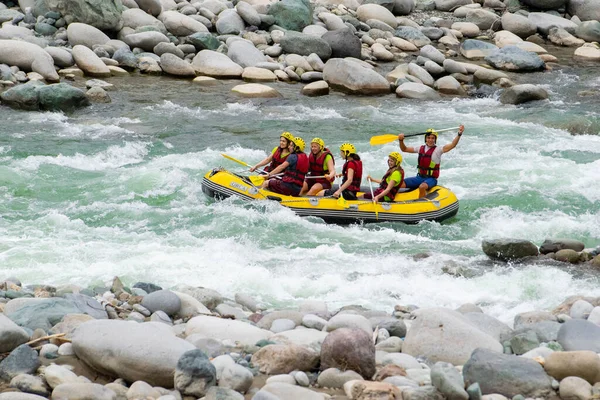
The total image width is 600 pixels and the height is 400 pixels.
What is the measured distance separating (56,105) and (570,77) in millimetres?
12140

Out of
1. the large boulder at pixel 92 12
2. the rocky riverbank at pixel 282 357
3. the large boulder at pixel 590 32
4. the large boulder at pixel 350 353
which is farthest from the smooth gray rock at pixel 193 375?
the large boulder at pixel 590 32

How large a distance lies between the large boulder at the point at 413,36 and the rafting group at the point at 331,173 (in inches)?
481

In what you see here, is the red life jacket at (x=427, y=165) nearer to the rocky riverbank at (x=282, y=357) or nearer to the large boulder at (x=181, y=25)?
the rocky riverbank at (x=282, y=357)

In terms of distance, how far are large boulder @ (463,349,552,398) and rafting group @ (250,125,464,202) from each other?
569cm

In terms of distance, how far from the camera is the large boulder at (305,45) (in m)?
19.6

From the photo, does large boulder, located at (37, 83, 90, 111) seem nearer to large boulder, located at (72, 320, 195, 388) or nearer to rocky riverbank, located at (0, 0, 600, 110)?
rocky riverbank, located at (0, 0, 600, 110)

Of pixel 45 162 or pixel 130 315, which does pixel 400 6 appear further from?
pixel 130 315

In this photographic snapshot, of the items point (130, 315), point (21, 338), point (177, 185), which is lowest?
point (177, 185)

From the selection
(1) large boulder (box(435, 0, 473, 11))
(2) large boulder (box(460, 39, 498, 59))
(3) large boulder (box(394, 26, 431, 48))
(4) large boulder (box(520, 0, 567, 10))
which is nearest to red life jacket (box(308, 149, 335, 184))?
(2) large boulder (box(460, 39, 498, 59))

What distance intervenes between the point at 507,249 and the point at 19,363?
574 cm

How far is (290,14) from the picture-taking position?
21484 mm

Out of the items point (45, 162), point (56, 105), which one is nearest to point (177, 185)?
point (45, 162)

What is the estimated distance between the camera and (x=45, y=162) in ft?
40.6

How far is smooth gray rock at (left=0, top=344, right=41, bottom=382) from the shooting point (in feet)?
15.3
